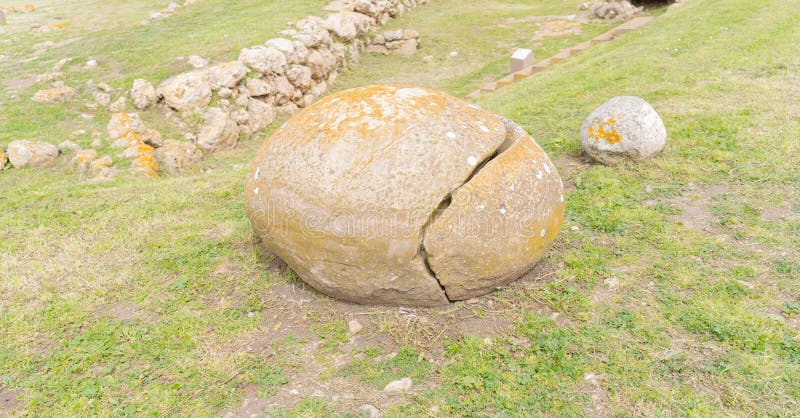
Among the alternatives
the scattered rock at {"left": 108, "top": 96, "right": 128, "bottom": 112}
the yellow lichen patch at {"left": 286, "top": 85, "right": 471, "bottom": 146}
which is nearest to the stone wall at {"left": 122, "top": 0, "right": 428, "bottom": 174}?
the scattered rock at {"left": 108, "top": 96, "right": 128, "bottom": 112}

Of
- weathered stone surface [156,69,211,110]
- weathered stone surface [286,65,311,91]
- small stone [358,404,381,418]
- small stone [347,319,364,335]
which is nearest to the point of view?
small stone [358,404,381,418]

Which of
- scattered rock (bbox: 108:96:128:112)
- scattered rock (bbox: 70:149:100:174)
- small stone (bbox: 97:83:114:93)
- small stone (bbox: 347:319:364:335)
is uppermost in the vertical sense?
small stone (bbox: 97:83:114:93)

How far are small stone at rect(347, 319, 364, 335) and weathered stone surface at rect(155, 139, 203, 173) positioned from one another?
6.52 metres

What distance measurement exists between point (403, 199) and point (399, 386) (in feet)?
4.72

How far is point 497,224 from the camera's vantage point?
393 centimetres

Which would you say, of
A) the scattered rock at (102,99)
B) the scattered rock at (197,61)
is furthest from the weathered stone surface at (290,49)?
the scattered rock at (102,99)

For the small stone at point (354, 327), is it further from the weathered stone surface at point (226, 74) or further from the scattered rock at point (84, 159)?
the weathered stone surface at point (226, 74)

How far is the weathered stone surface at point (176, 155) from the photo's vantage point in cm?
917

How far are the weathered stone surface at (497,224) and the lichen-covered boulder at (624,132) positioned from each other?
2.55 meters

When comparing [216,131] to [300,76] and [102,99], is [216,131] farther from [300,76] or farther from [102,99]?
[300,76]

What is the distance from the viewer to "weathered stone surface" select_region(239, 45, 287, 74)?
39.2 ft

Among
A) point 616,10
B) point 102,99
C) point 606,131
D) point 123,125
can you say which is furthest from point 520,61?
point 102,99

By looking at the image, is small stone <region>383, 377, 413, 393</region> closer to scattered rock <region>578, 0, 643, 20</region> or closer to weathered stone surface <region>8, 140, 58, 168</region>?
weathered stone surface <region>8, 140, 58, 168</region>

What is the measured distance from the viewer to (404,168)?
3.78 meters
